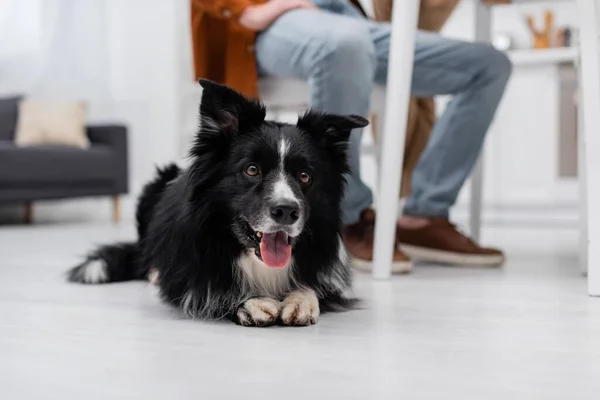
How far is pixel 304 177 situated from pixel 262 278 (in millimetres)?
224

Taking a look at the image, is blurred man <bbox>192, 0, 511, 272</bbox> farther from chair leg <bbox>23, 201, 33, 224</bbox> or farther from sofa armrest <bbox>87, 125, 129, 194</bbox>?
chair leg <bbox>23, 201, 33, 224</bbox>

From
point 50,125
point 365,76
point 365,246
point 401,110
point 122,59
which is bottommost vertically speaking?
point 365,246

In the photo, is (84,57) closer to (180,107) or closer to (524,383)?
(180,107)

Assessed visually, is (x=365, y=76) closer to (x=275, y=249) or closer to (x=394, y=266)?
A: (x=394, y=266)

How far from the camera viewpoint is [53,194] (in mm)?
4770

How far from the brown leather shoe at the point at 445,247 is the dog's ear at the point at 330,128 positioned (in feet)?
3.12

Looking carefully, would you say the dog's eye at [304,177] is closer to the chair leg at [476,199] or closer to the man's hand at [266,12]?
the man's hand at [266,12]

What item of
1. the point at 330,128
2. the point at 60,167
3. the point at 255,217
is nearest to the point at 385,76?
the point at 330,128

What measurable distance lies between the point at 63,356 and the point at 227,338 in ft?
0.92

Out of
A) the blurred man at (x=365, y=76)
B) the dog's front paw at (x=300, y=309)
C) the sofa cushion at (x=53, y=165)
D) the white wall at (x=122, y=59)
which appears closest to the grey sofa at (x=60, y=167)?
the sofa cushion at (x=53, y=165)

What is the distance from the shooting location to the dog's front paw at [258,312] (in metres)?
1.39

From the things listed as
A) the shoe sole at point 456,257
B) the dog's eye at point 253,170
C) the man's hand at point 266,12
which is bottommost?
the shoe sole at point 456,257

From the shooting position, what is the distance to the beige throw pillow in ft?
16.5

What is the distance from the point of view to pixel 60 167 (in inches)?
187
